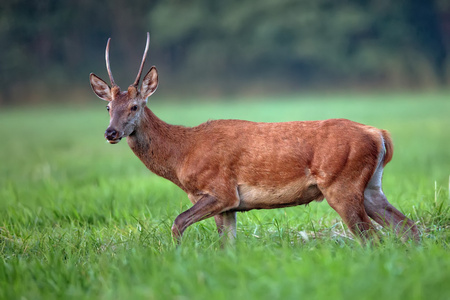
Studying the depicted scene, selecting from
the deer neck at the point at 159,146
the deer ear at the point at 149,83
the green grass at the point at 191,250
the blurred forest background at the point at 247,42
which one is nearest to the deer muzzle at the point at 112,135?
the deer neck at the point at 159,146

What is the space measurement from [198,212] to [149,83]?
131 cm

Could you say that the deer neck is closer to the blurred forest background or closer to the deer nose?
the deer nose

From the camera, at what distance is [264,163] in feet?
18.3

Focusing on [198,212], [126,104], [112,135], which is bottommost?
[198,212]

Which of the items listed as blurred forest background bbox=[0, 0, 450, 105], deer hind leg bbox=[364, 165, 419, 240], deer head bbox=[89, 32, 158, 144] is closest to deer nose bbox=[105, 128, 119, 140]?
deer head bbox=[89, 32, 158, 144]

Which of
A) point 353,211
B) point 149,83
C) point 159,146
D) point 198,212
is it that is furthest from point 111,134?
point 353,211

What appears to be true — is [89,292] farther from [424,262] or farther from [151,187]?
[151,187]

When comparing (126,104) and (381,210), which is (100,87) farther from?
(381,210)

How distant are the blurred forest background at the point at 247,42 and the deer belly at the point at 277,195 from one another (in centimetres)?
2959

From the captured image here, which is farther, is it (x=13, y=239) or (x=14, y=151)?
(x=14, y=151)

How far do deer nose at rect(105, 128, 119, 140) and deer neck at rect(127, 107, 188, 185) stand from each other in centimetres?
33

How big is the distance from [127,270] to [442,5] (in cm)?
3533

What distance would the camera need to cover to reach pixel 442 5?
120 ft

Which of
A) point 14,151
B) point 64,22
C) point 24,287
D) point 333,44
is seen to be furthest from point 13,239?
point 333,44
